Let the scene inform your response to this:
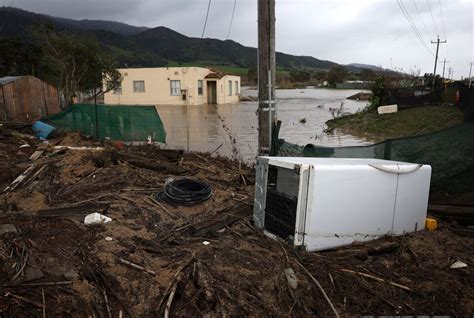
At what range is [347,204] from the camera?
3947 millimetres

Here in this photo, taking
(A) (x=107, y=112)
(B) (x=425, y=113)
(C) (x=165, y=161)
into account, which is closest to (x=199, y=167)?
(C) (x=165, y=161)

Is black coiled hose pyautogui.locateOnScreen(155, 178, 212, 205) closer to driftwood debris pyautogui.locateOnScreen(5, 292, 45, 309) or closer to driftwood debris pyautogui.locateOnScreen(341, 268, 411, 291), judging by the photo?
driftwood debris pyautogui.locateOnScreen(341, 268, 411, 291)

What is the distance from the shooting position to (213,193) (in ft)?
20.2

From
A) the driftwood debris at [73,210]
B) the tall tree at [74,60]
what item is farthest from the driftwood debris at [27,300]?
the tall tree at [74,60]

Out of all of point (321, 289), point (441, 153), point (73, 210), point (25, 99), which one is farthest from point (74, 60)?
point (321, 289)

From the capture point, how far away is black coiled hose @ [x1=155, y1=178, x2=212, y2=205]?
5625 millimetres

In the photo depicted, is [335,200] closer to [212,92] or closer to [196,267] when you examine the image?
[196,267]

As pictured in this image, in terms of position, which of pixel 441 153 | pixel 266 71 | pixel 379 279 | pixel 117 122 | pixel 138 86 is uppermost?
pixel 266 71

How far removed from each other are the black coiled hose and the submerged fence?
224 centimetres

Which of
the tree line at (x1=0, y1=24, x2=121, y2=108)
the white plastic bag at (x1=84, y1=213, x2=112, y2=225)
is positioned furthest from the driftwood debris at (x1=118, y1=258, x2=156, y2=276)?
the tree line at (x1=0, y1=24, x2=121, y2=108)

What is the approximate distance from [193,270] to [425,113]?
20929 mm

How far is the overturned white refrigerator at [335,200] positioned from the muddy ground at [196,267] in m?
0.15

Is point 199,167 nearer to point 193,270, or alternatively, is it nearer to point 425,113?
point 193,270

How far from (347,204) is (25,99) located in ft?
74.7
